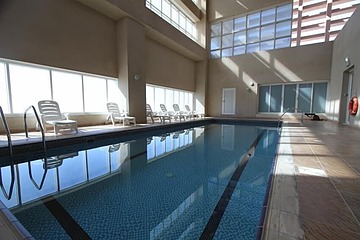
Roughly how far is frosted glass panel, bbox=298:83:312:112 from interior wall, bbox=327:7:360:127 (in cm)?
88

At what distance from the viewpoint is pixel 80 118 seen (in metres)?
5.89

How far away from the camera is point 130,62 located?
21.6ft

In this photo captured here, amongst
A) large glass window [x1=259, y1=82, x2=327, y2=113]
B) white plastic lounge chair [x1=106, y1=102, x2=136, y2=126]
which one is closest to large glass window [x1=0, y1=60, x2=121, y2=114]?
white plastic lounge chair [x1=106, y1=102, x2=136, y2=126]

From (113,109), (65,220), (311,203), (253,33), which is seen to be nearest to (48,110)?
(113,109)

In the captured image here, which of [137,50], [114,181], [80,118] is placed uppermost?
[137,50]

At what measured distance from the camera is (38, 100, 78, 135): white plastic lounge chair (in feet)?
13.7

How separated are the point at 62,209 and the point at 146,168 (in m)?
1.31

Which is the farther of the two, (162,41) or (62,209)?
(162,41)

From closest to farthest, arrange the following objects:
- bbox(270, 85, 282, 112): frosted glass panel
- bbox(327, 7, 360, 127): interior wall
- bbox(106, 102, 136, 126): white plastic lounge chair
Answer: bbox(327, 7, 360, 127): interior wall, bbox(106, 102, 136, 126): white plastic lounge chair, bbox(270, 85, 282, 112): frosted glass panel

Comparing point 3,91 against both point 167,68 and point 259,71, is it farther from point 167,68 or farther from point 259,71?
point 259,71

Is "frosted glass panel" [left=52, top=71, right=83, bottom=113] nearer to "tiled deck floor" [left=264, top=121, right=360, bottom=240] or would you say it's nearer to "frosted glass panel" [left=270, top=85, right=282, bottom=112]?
"tiled deck floor" [left=264, top=121, right=360, bottom=240]

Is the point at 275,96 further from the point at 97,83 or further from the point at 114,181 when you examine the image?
the point at 114,181

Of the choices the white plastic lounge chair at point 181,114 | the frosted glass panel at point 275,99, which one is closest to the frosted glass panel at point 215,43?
the frosted glass panel at point 275,99

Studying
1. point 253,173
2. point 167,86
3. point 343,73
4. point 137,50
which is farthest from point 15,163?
point 343,73
